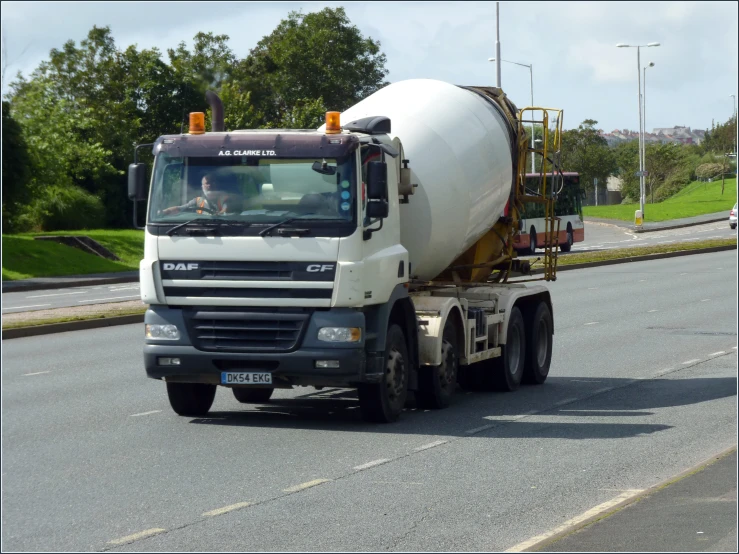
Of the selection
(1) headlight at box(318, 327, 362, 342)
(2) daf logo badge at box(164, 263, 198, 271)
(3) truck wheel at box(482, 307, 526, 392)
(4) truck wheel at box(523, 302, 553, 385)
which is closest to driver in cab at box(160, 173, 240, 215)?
(2) daf logo badge at box(164, 263, 198, 271)

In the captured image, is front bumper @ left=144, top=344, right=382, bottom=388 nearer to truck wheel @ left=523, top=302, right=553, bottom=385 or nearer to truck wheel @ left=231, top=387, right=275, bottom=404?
truck wheel @ left=231, top=387, right=275, bottom=404

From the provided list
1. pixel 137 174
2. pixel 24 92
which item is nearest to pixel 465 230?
pixel 137 174

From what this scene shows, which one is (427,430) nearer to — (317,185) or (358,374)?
(358,374)

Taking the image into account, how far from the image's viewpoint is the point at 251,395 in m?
13.2

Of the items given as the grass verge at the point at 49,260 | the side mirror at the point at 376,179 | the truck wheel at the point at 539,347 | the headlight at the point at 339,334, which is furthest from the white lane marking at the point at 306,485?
the grass verge at the point at 49,260

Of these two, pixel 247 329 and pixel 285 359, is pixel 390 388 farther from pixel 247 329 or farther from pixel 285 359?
pixel 247 329

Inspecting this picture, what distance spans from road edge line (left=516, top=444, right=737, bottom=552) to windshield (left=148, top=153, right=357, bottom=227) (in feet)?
12.3

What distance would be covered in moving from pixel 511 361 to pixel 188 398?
4.00m

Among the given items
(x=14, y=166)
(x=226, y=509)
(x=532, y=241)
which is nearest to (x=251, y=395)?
(x=532, y=241)

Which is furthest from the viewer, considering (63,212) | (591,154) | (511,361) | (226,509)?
(591,154)

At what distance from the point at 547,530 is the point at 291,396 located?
22.1 ft

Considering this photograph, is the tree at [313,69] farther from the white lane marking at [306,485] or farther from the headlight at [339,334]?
the white lane marking at [306,485]

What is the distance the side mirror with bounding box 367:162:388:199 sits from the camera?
36.2 feet

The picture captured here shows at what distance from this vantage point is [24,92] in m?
56.2
